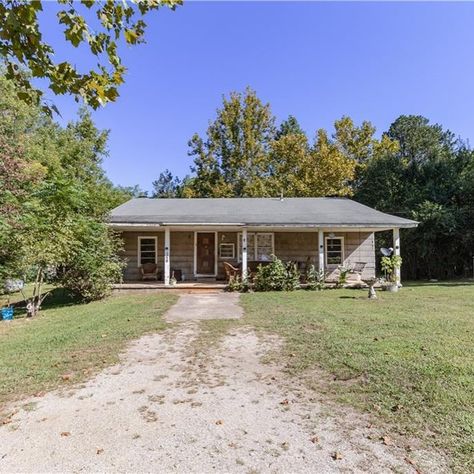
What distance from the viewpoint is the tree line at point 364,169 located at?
19297mm

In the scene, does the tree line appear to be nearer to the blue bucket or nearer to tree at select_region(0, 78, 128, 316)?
tree at select_region(0, 78, 128, 316)

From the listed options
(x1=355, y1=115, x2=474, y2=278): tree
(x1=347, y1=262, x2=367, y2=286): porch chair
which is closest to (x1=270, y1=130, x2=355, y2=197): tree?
(x1=355, y1=115, x2=474, y2=278): tree

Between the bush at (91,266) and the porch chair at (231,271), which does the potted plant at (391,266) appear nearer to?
the porch chair at (231,271)

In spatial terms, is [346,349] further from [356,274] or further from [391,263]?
[356,274]

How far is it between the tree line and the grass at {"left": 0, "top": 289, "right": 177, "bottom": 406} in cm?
1506

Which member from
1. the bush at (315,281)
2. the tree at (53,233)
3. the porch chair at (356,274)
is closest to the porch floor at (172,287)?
A: the tree at (53,233)

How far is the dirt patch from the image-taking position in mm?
2783

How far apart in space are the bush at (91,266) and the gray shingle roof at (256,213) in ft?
7.25

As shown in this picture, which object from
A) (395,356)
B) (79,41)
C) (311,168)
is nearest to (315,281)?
(395,356)

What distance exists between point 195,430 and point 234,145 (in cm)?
2938

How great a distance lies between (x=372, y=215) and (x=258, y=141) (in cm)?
1796

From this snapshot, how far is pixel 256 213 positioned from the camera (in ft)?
51.9

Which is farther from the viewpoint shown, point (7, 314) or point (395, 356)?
point (7, 314)

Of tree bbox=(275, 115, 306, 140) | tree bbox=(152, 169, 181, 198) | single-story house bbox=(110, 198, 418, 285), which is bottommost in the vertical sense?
single-story house bbox=(110, 198, 418, 285)
